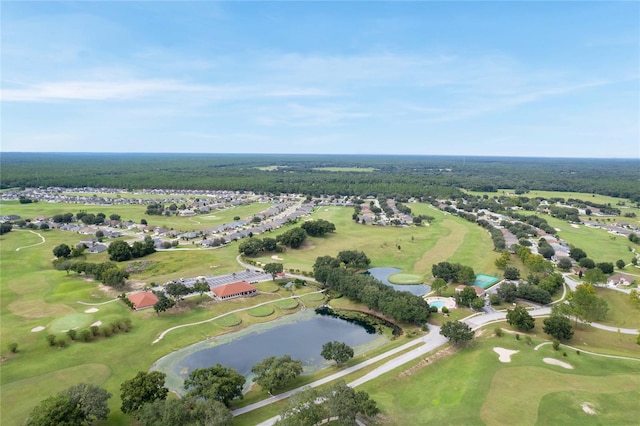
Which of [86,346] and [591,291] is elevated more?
[591,291]

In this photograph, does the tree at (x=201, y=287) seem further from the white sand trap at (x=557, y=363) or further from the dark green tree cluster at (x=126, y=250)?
the white sand trap at (x=557, y=363)

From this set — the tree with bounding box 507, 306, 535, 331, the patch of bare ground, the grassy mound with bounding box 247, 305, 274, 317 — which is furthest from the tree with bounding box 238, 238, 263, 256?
the tree with bounding box 507, 306, 535, 331

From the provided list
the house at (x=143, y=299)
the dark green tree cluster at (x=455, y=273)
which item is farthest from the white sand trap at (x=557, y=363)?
the house at (x=143, y=299)

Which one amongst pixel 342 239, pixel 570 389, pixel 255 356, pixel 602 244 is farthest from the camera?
pixel 342 239

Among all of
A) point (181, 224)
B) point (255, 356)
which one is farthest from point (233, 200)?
point (255, 356)

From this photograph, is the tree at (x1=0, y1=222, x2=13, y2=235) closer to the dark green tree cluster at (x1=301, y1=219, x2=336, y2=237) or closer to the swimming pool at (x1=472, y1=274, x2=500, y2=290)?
the dark green tree cluster at (x1=301, y1=219, x2=336, y2=237)

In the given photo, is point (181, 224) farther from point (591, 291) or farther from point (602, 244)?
point (602, 244)
